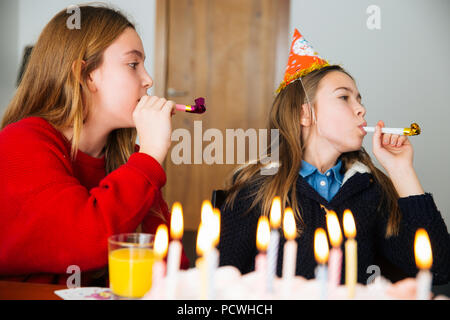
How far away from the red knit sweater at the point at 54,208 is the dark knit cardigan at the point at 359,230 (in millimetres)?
489

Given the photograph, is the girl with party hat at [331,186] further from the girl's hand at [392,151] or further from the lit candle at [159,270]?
the lit candle at [159,270]

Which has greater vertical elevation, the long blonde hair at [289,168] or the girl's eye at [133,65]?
the girl's eye at [133,65]

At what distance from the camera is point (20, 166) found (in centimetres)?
93

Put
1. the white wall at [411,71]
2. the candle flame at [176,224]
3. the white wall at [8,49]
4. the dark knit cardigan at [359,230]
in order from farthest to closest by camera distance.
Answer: the white wall at [8,49] → the white wall at [411,71] → the dark knit cardigan at [359,230] → the candle flame at [176,224]

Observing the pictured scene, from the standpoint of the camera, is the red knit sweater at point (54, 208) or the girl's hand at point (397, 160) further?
the girl's hand at point (397, 160)

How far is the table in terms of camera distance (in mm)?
670

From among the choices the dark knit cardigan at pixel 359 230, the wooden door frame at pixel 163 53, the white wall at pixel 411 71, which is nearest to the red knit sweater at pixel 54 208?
the dark knit cardigan at pixel 359 230

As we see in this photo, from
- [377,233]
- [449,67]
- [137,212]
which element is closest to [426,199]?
[377,233]

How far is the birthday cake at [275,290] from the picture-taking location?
1.69ft

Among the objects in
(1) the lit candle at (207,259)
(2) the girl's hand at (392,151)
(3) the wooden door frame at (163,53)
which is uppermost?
(3) the wooden door frame at (163,53)

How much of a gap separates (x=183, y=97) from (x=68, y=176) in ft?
8.99

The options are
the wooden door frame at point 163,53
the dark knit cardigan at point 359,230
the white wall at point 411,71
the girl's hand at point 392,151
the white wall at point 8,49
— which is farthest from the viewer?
the white wall at point 8,49

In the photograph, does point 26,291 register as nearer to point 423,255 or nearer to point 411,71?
point 423,255

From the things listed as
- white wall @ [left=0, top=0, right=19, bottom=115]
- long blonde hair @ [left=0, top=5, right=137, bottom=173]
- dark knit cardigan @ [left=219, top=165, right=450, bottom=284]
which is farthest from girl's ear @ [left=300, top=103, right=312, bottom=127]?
white wall @ [left=0, top=0, right=19, bottom=115]
